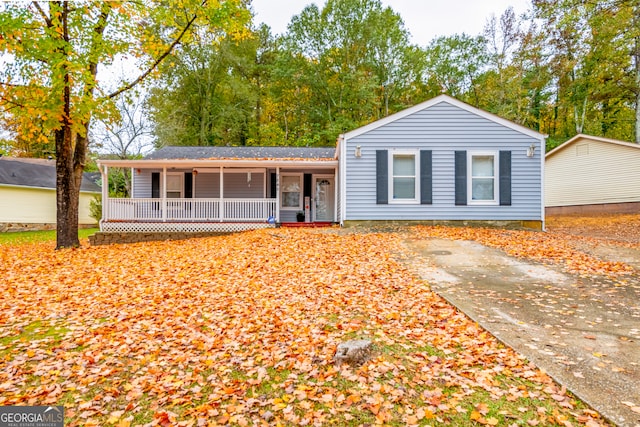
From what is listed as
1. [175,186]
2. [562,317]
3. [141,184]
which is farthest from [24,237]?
[562,317]

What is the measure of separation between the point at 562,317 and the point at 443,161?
330 inches

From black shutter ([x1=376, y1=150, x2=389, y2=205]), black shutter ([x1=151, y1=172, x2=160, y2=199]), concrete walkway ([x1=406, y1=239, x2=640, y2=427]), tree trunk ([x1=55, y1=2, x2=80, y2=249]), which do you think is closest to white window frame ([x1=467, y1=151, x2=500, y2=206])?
black shutter ([x1=376, y1=150, x2=389, y2=205])

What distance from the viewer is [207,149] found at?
55.5 feet

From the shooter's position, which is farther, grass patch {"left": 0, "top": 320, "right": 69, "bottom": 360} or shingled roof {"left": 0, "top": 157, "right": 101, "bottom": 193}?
shingled roof {"left": 0, "top": 157, "right": 101, "bottom": 193}

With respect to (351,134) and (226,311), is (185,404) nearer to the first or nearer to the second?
(226,311)

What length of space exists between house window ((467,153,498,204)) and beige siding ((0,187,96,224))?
22.2m

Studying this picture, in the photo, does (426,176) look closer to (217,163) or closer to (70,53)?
(217,163)

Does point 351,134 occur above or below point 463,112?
below

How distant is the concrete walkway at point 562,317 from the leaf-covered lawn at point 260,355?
212 millimetres

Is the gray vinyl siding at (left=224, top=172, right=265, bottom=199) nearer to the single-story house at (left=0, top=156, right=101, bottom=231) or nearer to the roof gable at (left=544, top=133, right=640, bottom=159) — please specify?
the single-story house at (left=0, top=156, right=101, bottom=231)

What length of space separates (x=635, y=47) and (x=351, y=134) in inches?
655

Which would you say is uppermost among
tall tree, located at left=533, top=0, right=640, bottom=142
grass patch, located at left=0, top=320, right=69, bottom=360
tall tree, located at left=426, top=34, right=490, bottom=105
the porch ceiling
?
tall tree, located at left=426, top=34, right=490, bottom=105

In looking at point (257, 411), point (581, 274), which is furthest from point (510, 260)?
point (257, 411)

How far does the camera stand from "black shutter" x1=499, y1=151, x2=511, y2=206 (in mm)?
11664
